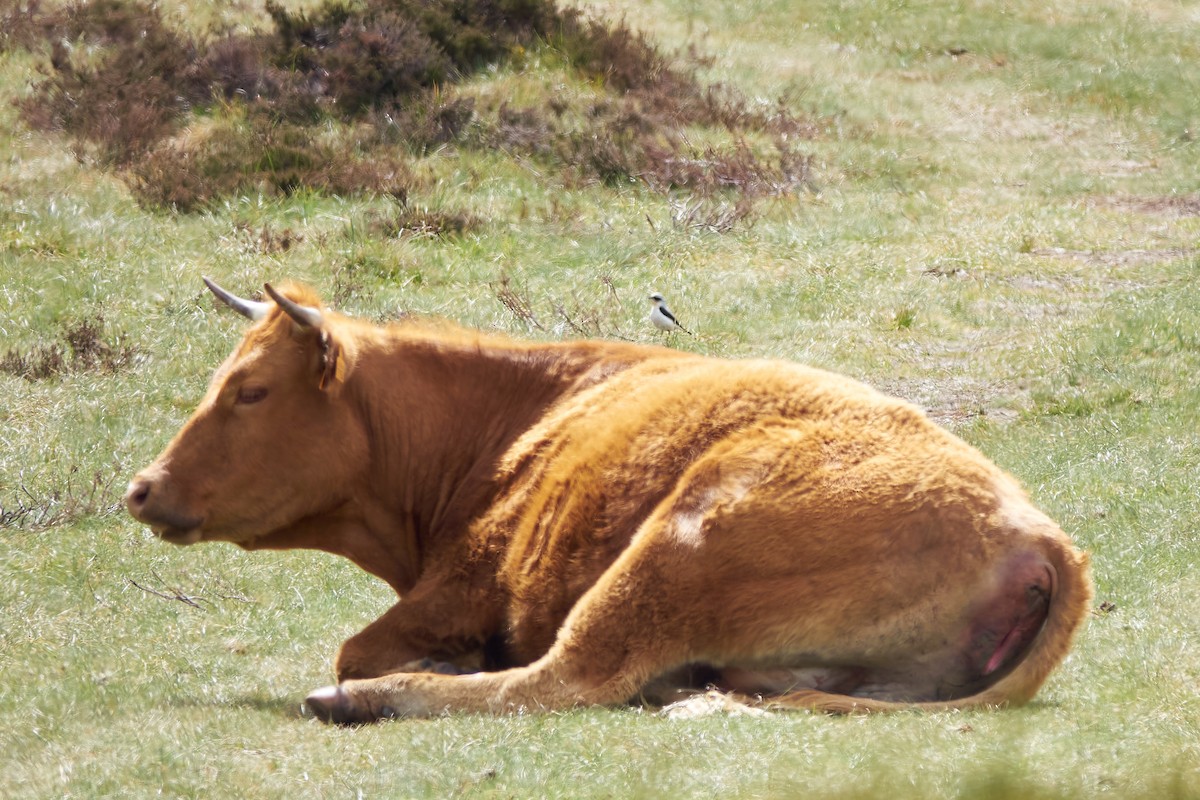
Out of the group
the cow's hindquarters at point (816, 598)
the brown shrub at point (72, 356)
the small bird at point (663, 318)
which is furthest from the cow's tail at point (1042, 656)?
the brown shrub at point (72, 356)

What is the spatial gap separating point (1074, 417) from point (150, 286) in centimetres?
797

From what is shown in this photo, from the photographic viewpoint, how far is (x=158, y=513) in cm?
636

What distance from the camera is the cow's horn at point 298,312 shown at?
245 inches

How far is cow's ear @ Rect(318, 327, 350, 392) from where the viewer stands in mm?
6473

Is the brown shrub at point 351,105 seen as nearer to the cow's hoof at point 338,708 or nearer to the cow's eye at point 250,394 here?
the cow's eye at point 250,394

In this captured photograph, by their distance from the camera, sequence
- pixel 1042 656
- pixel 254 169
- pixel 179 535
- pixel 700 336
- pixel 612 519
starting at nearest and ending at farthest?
pixel 1042 656 < pixel 612 519 < pixel 179 535 < pixel 700 336 < pixel 254 169

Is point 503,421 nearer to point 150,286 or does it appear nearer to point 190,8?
point 150,286

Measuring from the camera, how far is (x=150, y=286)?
557 inches

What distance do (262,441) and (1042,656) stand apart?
3.18 metres

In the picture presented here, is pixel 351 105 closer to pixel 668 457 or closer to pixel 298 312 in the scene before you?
pixel 298 312

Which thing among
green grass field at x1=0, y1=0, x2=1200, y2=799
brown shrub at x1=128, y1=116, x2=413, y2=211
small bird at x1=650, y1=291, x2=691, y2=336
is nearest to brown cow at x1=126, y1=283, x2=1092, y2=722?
green grass field at x1=0, y1=0, x2=1200, y2=799

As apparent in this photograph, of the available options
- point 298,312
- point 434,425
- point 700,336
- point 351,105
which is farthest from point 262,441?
point 351,105

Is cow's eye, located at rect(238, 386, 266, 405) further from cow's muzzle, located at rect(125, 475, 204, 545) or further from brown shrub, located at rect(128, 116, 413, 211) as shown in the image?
brown shrub, located at rect(128, 116, 413, 211)

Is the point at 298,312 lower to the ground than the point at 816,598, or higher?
higher
